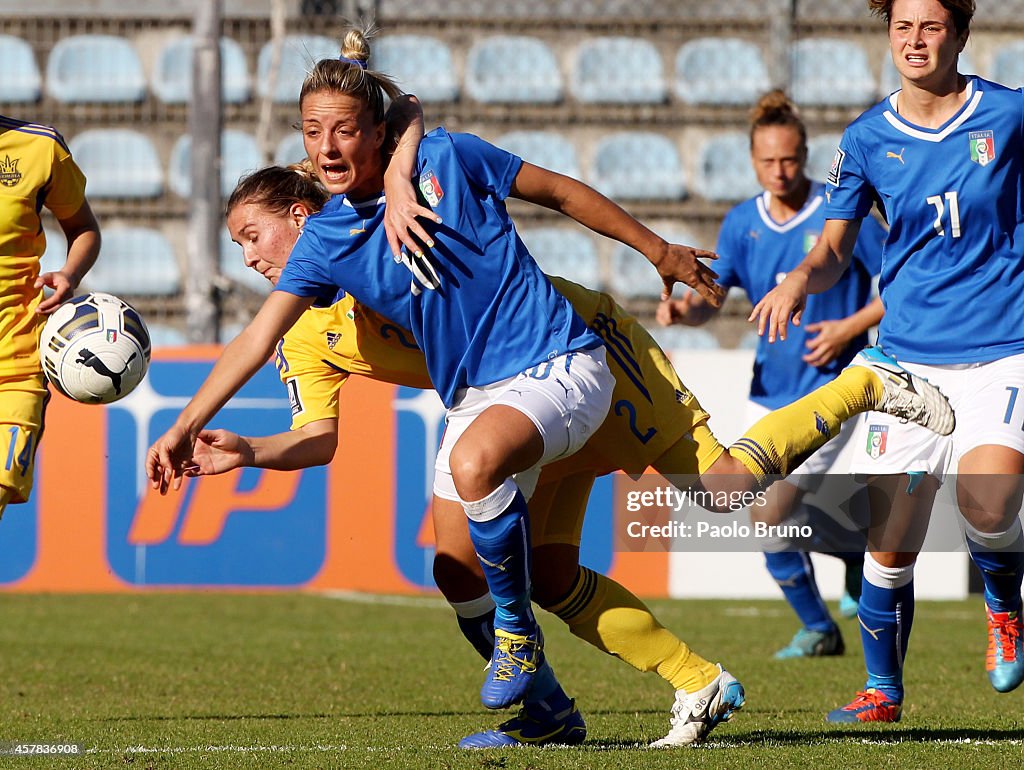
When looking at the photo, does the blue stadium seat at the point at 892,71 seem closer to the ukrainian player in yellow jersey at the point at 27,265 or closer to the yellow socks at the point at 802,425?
the yellow socks at the point at 802,425

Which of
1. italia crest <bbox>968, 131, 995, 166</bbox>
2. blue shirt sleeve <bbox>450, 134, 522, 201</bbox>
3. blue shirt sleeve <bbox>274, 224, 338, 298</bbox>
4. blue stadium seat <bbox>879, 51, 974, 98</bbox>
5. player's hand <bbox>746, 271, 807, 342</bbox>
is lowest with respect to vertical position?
player's hand <bbox>746, 271, 807, 342</bbox>

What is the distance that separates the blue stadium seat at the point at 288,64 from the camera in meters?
12.0

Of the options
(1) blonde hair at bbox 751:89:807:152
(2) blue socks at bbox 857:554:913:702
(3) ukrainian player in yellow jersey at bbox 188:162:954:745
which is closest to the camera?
(3) ukrainian player in yellow jersey at bbox 188:162:954:745

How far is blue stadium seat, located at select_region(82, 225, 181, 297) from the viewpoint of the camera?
38.9ft

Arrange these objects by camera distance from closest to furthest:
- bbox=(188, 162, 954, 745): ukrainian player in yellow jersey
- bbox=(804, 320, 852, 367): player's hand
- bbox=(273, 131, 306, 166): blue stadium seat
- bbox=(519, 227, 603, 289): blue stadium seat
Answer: bbox=(188, 162, 954, 745): ukrainian player in yellow jersey
bbox=(804, 320, 852, 367): player's hand
bbox=(519, 227, 603, 289): blue stadium seat
bbox=(273, 131, 306, 166): blue stadium seat

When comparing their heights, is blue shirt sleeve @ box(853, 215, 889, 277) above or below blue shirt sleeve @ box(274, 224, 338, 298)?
below

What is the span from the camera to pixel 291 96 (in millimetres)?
12422

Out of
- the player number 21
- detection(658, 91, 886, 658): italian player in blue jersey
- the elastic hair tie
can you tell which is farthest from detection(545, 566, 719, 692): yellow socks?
detection(658, 91, 886, 658): italian player in blue jersey

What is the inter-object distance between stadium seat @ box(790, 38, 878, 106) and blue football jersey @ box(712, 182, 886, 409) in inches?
195

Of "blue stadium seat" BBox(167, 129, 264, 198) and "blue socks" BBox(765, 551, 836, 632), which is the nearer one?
"blue socks" BBox(765, 551, 836, 632)

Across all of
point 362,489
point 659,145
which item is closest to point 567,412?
point 362,489

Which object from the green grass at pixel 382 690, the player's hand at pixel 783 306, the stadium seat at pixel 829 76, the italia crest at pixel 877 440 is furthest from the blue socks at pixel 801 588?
the stadium seat at pixel 829 76

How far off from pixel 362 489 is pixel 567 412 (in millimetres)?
5951

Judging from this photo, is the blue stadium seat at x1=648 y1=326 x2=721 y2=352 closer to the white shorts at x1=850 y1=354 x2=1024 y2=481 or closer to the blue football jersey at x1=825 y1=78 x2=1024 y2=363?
the white shorts at x1=850 y1=354 x2=1024 y2=481
